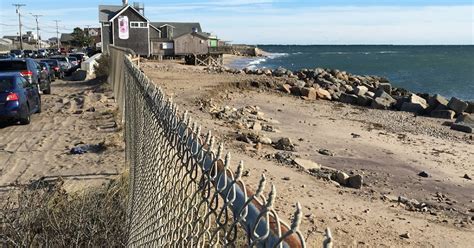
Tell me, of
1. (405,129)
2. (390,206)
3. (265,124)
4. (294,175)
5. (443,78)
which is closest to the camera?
Result: (390,206)

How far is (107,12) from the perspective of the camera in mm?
66750

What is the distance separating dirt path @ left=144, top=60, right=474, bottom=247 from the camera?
28.2ft

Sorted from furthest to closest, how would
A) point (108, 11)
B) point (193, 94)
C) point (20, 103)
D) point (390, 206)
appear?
1. point (108, 11)
2. point (193, 94)
3. point (20, 103)
4. point (390, 206)

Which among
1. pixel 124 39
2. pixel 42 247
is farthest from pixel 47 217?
pixel 124 39

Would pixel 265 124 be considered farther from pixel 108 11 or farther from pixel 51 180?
pixel 108 11

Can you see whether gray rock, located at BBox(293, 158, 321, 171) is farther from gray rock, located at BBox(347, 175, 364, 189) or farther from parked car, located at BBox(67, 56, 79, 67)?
parked car, located at BBox(67, 56, 79, 67)

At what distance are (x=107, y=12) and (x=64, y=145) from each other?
188 ft

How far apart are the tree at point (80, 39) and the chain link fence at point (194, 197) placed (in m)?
134

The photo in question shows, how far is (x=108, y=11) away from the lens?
221 feet

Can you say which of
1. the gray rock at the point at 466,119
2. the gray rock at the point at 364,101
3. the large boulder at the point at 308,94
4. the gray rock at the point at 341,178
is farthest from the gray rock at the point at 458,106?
the gray rock at the point at 341,178

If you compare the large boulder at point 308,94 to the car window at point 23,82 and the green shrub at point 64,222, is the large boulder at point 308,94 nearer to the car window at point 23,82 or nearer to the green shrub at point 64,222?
the car window at point 23,82

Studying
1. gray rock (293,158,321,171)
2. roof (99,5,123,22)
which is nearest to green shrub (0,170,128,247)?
gray rock (293,158,321,171)

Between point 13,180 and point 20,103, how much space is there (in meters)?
6.37

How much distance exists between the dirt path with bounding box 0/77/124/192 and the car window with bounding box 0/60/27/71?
2087 millimetres
